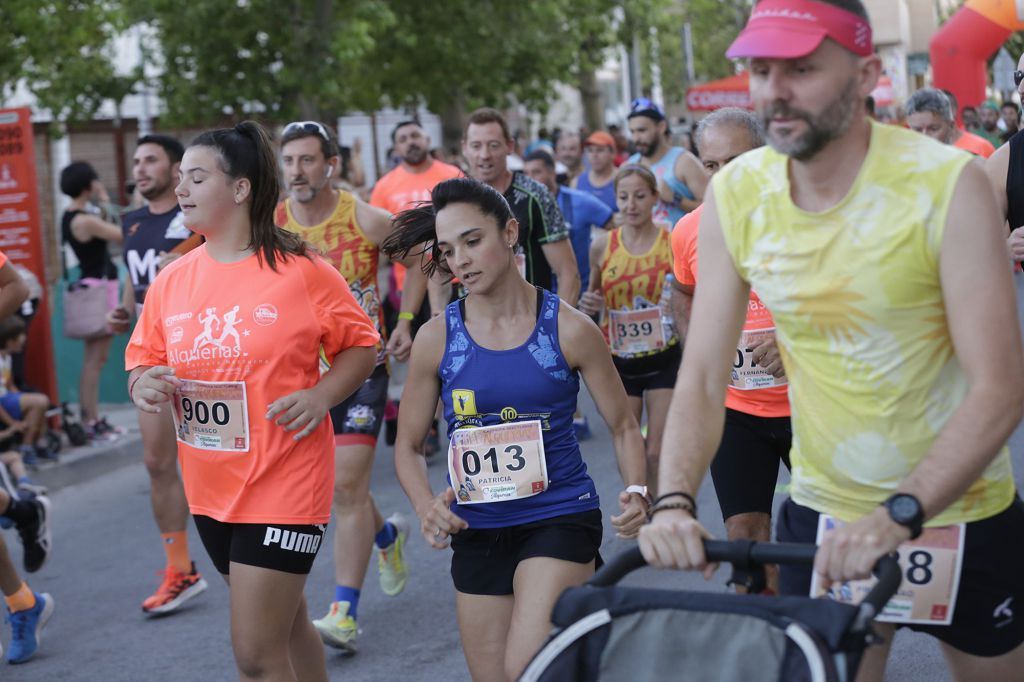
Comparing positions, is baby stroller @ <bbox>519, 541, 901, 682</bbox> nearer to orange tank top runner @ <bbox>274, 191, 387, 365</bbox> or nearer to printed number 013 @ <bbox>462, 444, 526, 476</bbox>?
printed number 013 @ <bbox>462, 444, 526, 476</bbox>

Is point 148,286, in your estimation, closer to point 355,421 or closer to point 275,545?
point 355,421

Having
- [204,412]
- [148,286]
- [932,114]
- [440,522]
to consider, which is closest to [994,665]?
[440,522]

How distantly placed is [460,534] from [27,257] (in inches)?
334

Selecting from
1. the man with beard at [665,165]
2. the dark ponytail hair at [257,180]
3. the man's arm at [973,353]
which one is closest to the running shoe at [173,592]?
the dark ponytail hair at [257,180]

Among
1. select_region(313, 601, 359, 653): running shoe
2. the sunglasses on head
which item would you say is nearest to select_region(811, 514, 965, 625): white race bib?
select_region(313, 601, 359, 653): running shoe

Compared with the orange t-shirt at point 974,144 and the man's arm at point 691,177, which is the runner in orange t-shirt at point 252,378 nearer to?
the man's arm at point 691,177

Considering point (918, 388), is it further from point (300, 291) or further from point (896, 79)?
point (896, 79)

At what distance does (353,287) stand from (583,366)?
2703 millimetres

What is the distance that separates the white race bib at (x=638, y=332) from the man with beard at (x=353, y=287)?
1.12 meters

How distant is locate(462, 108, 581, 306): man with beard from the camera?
796 cm

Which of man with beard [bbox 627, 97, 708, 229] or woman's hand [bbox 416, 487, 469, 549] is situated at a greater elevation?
man with beard [bbox 627, 97, 708, 229]

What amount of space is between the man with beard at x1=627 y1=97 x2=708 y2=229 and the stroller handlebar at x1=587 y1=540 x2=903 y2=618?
20.1 ft

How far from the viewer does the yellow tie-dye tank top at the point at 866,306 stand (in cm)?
300

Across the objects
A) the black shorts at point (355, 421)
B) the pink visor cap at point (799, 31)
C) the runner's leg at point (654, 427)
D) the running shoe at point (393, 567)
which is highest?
the pink visor cap at point (799, 31)
